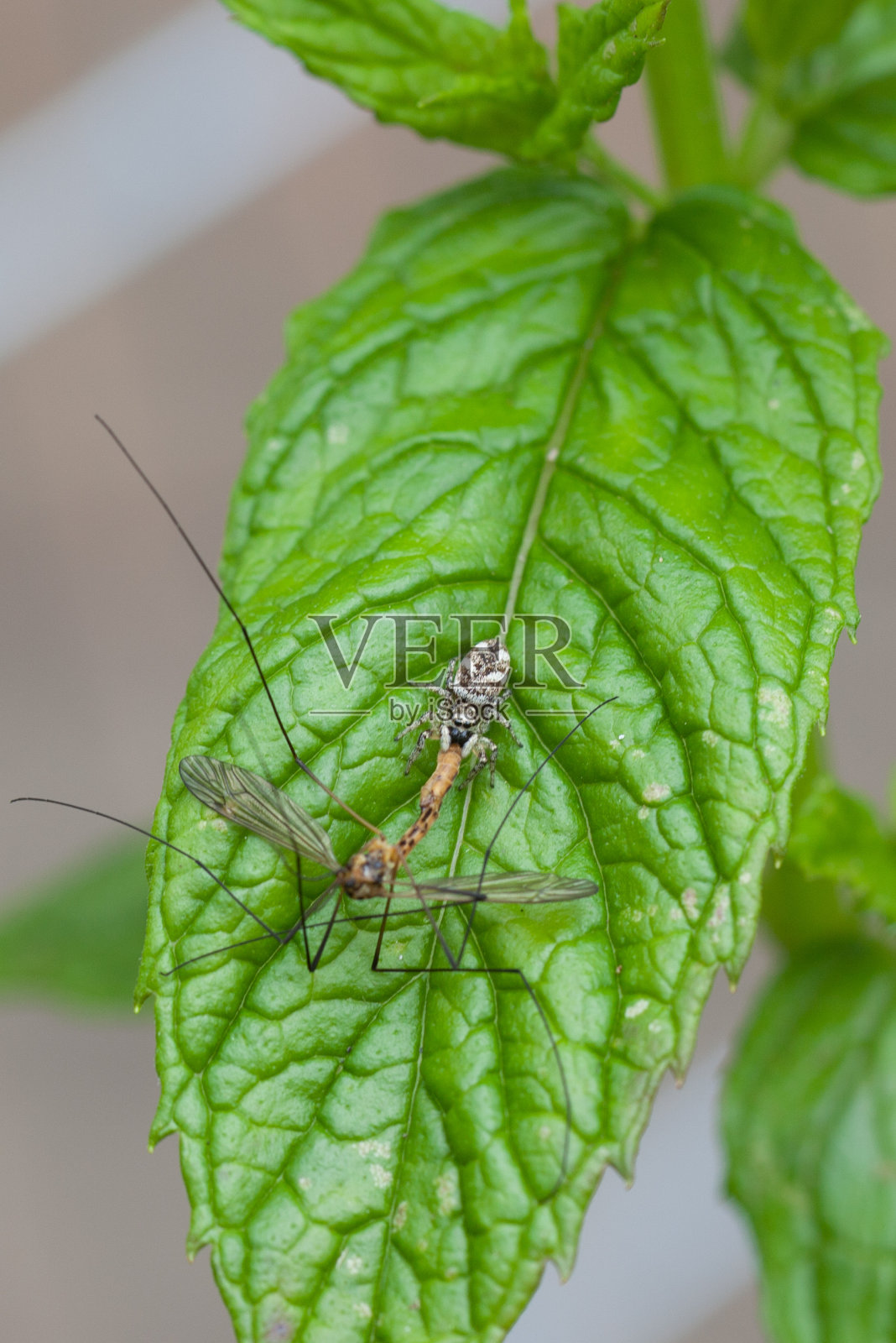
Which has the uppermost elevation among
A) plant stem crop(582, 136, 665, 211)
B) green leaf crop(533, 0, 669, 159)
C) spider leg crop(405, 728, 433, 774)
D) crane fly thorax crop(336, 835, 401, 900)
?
plant stem crop(582, 136, 665, 211)

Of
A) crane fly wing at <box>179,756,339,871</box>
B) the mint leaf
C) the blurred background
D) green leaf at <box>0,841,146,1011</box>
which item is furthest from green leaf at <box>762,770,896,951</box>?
the blurred background

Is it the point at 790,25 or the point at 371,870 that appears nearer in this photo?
the point at 371,870

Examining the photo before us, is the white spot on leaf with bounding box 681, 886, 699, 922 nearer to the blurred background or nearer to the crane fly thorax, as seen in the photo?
the crane fly thorax

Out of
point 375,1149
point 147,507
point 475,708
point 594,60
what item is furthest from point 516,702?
point 147,507

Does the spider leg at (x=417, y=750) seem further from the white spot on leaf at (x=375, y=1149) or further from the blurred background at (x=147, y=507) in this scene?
the blurred background at (x=147, y=507)

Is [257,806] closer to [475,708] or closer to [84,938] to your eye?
[475,708]

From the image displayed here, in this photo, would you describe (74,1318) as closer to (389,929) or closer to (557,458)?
(389,929)
